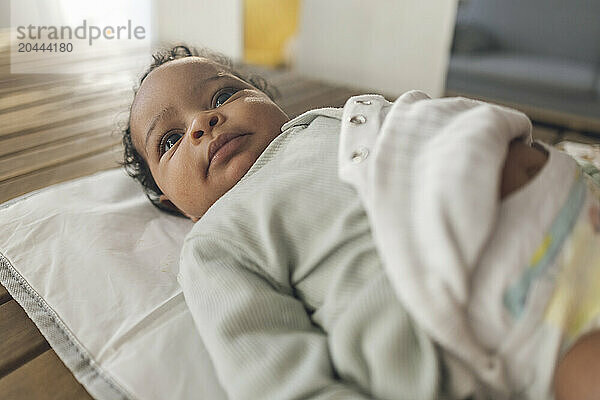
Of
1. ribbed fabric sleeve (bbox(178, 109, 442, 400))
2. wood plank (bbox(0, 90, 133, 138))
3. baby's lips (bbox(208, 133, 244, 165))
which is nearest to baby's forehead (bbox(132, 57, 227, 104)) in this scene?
baby's lips (bbox(208, 133, 244, 165))

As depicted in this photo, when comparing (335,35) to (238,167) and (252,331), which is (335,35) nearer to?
(238,167)

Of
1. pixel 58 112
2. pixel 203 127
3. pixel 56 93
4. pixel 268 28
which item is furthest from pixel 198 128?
pixel 268 28

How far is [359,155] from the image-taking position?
0.59m

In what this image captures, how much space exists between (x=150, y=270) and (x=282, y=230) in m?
0.24

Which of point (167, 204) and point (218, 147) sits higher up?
point (218, 147)

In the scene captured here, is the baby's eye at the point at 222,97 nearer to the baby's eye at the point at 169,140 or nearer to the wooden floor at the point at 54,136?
the baby's eye at the point at 169,140

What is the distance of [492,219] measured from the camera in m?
0.50

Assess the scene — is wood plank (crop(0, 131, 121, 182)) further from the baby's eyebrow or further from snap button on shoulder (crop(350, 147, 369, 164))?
snap button on shoulder (crop(350, 147, 369, 164))

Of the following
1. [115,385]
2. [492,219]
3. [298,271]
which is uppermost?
[492,219]

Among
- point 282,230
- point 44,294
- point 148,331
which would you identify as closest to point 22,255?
point 44,294

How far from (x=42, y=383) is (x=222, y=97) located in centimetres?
46

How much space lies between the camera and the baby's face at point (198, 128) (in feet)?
2.52

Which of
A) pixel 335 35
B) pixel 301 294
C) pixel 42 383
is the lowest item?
pixel 42 383

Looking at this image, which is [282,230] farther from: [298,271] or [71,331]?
[71,331]
